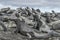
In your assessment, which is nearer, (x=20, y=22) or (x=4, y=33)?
(x=4, y=33)

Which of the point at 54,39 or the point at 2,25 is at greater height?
the point at 2,25

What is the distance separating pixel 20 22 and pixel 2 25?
1.38m

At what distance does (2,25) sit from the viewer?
52.1 ft

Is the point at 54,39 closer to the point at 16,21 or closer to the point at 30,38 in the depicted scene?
the point at 30,38

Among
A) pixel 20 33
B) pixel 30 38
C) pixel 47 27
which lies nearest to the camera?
pixel 30 38

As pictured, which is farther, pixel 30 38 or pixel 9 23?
pixel 9 23

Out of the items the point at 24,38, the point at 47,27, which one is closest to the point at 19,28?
the point at 24,38

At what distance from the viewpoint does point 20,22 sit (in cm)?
1596

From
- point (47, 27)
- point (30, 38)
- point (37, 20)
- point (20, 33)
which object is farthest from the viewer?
point (37, 20)

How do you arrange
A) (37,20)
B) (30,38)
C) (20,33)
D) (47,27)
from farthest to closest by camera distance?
1. (37,20)
2. (47,27)
3. (20,33)
4. (30,38)

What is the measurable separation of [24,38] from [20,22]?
199 centimetres

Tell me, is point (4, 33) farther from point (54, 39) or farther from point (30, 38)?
point (54, 39)

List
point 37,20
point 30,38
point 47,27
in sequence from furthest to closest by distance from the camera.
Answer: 1. point 37,20
2. point 47,27
3. point 30,38

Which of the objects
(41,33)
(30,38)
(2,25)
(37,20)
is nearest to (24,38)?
(30,38)
